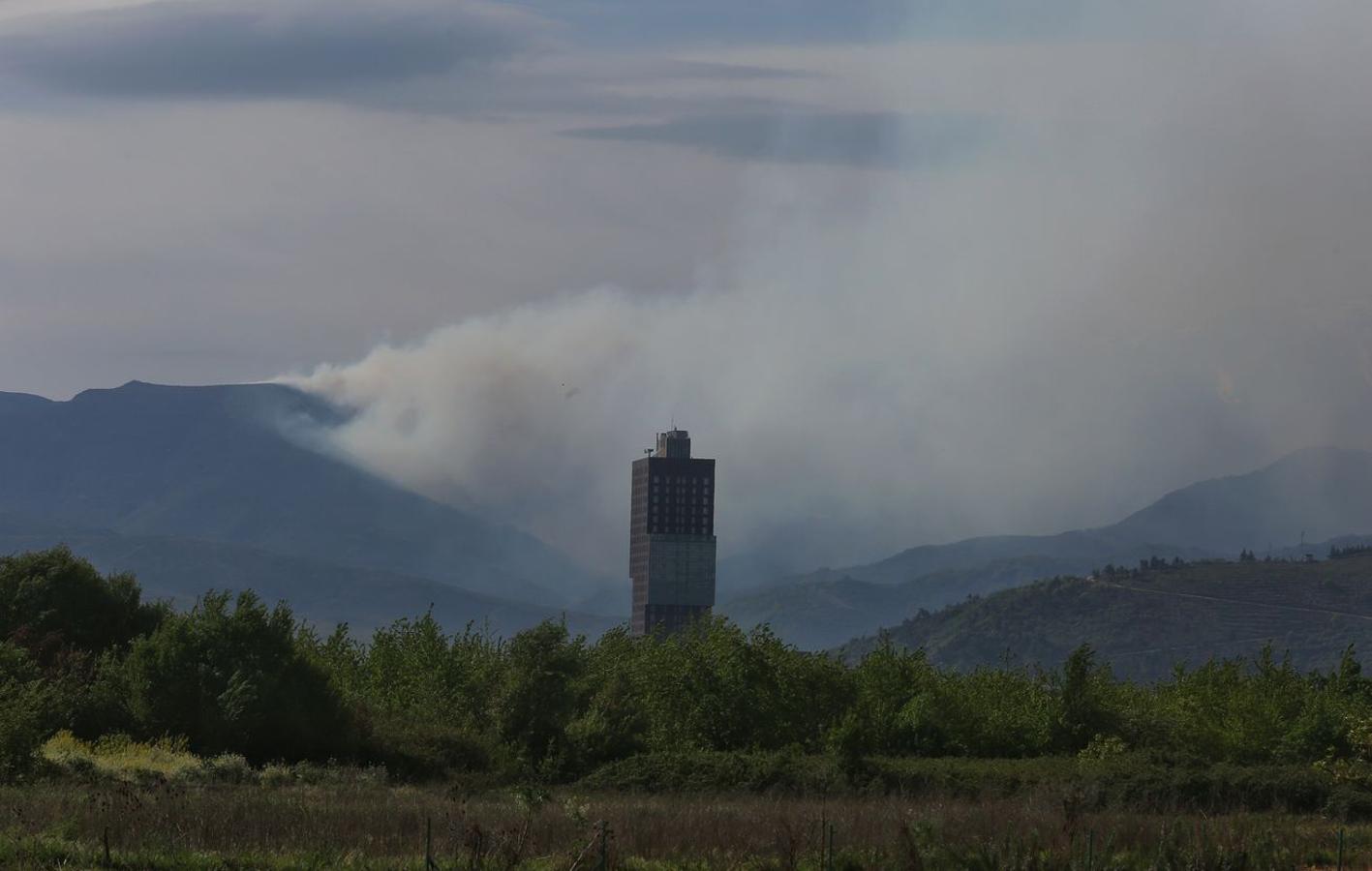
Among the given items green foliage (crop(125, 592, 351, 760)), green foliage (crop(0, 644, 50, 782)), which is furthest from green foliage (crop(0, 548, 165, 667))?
green foliage (crop(125, 592, 351, 760))

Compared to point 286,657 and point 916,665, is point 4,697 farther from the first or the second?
point 916,665

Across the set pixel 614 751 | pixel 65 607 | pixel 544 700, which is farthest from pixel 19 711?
pixel 614 751

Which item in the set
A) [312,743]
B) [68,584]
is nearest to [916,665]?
[312,743]

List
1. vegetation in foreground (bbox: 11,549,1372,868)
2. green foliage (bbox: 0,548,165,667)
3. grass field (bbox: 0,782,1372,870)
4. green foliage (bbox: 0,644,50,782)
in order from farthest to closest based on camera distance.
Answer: green foliage (bbox: 0,548,165,667) → green foliage (bbox: 0,644,50,782) → vegetation in foreground (bbox: 11,549,1372,868) → grass field (bbox: 0,782,1372,870)

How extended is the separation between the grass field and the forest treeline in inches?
285

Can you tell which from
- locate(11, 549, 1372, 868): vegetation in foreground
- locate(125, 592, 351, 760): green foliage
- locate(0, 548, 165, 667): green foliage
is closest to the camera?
locate(11, 549, 1372, 868): vegetation in foreground

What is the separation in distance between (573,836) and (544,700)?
89.5 feet

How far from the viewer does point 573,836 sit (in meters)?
37.0

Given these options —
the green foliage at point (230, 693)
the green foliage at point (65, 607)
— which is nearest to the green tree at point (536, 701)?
the green foliage at point (230, 693)

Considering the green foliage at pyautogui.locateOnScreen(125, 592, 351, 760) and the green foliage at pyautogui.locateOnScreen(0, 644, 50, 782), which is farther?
the green foliage at pyautogui.locateOnScreen(125, 592, 351, 760)

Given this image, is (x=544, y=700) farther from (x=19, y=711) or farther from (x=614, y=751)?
(x=19, y=711)

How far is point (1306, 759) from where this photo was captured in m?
66.2

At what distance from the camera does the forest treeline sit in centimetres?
5806

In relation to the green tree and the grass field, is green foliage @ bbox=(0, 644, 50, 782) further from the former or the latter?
the green tree
